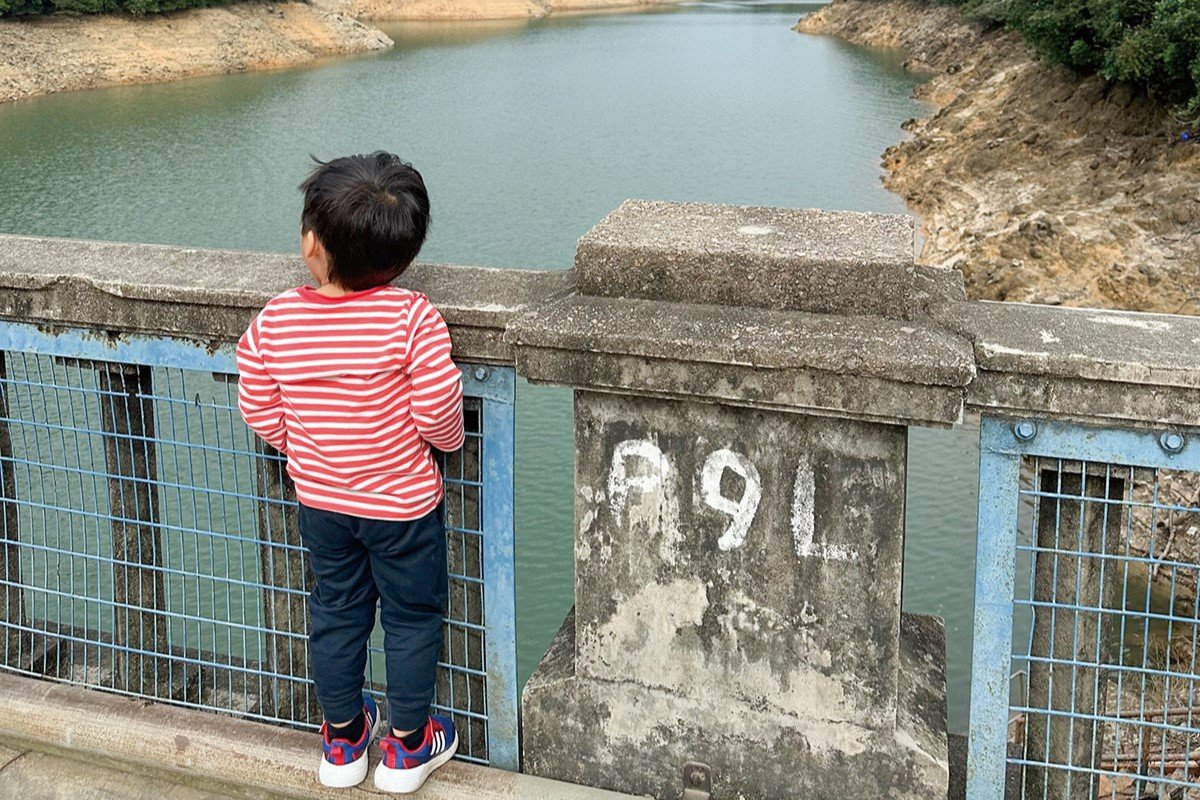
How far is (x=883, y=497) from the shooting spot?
8.04ft

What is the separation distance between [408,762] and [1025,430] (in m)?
1.44

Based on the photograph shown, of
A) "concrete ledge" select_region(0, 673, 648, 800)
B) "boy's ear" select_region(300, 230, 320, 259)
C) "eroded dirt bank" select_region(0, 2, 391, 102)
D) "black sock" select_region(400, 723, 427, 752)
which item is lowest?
"concrete ledge" select_region(0, 673, 648, 800)

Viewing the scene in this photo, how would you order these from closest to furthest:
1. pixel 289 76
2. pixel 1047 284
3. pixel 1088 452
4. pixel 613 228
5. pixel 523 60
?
pixel 1088 452 < pixel 613 228 < pixel 1047 284 < pixel 289 76 < pixel 523 60

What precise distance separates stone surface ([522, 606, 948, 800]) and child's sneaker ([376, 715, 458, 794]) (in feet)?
0.65

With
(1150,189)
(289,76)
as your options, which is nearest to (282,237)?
(1150,189)

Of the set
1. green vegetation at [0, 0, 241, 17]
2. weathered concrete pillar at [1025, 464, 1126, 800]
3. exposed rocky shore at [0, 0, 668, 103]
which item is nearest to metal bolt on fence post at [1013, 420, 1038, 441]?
weathered concrete pillar at [1025, 464, 1126, 800]

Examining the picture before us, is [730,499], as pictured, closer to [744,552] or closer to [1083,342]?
[744,552]

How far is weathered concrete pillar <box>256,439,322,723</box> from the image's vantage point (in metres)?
2.99

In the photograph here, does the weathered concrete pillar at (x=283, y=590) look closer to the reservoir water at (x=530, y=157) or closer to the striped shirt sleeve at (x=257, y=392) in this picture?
the striped shirt sleeve at (x=257, y=392)

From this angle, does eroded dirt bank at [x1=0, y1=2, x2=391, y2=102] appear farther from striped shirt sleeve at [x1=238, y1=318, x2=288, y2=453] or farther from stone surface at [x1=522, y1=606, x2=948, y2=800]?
stone surface at [x1=522, y1=606, x2=948, y2=800]

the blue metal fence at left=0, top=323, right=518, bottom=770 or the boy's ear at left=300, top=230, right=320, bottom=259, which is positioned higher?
the boy's ear at left=300, top=230, right=320, bottom=259

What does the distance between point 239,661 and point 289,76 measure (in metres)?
38.0

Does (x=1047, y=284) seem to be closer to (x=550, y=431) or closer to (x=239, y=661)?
(x=550, y=431)

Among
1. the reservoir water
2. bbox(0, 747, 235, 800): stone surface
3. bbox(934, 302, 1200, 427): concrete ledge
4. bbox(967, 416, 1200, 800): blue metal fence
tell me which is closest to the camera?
bbox(934, 302, 1200, 427): concrete ledge
